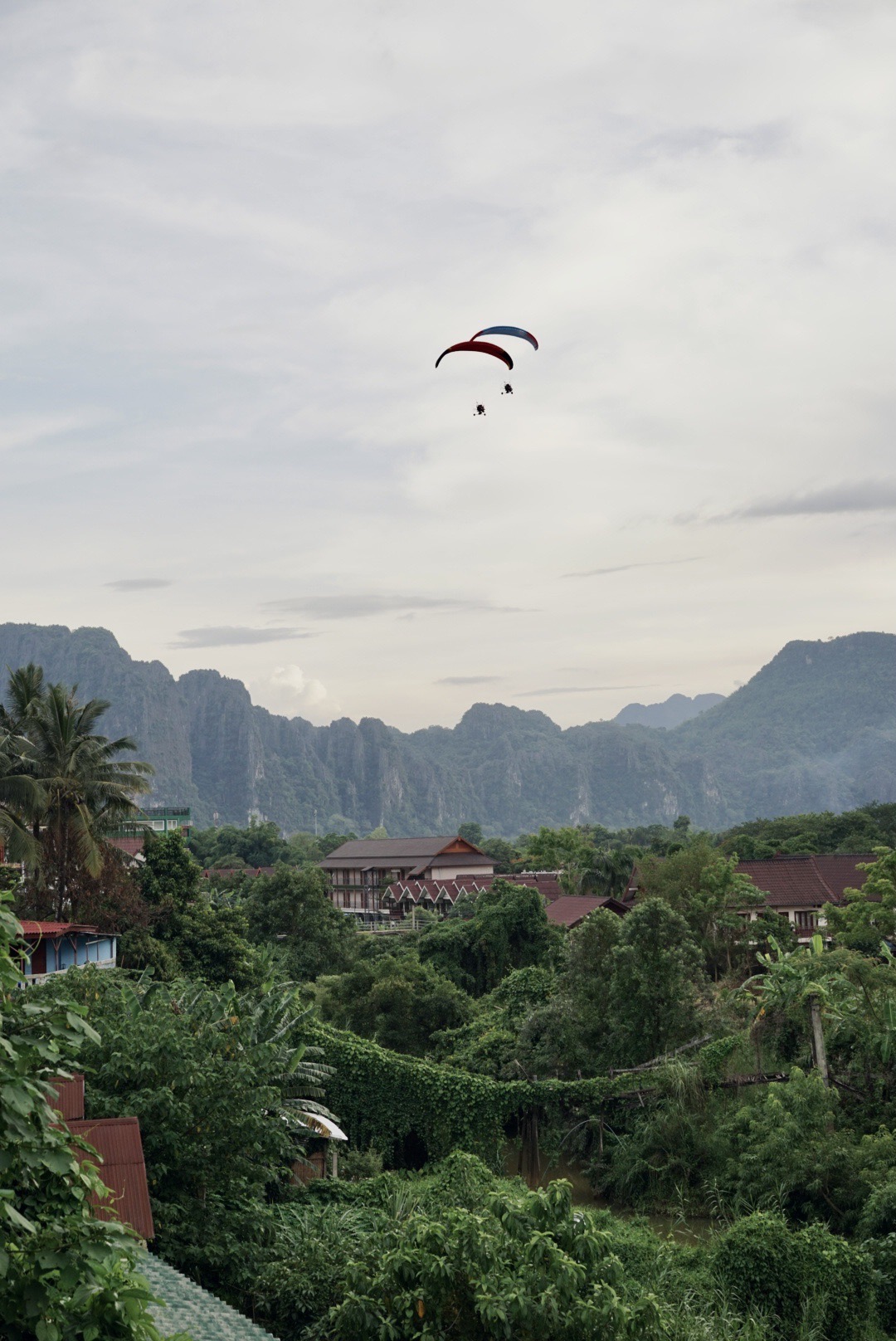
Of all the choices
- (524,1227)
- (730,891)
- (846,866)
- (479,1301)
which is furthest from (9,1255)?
(846,866)

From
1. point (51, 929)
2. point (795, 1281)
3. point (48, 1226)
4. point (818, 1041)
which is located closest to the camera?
point (48, 1226)

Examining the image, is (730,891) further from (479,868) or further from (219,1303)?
(479,868)

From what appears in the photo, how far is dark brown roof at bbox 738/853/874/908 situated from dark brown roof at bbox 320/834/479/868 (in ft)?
85.5

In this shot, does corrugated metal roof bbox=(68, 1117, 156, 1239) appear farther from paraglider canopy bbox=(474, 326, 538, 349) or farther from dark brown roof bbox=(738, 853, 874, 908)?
dark brown roof bbox=(738, 853, 874, 908)

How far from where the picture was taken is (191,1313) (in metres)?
8.42

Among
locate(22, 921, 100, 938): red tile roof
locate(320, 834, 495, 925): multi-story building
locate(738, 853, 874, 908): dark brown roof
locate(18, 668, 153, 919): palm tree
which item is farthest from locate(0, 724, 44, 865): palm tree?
locate(320, 834, 495, 925): multi-story building

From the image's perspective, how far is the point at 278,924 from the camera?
36.2m

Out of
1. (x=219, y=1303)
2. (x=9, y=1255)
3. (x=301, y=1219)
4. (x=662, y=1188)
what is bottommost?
(x=662, y=1188)

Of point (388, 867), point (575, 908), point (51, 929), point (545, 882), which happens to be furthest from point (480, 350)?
point (388, 867)

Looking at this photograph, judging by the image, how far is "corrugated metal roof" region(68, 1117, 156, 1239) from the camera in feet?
31.4

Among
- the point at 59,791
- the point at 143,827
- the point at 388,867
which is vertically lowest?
the point at 388,867

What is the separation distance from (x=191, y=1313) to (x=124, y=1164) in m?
2.07

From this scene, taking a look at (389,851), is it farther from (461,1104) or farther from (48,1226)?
(48,1226)

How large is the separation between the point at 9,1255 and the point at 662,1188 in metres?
17.0
